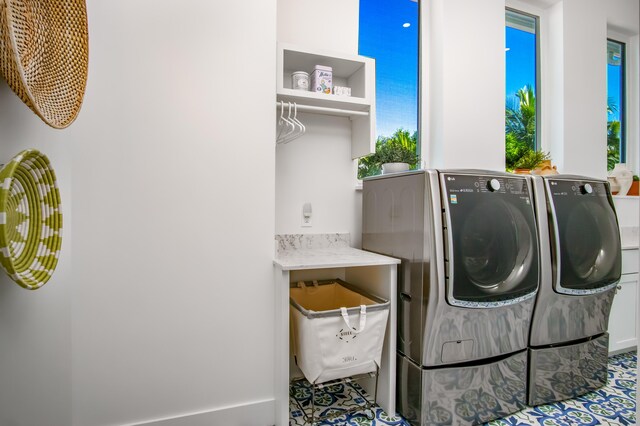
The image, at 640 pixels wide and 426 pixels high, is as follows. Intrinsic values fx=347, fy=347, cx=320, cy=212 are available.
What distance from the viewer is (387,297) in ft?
5.74

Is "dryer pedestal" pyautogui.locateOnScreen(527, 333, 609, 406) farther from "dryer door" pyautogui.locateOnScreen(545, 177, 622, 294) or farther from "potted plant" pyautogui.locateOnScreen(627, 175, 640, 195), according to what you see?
"potted plant" pyautogui.locateOnScreen(627, 175, 640, 195)

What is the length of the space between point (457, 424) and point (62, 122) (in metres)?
2.03

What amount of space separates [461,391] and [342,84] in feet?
6.04

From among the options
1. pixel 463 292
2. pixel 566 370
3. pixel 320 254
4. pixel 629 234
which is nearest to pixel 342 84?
pixel 320 254

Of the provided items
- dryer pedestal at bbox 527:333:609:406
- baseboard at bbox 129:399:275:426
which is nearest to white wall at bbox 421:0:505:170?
dryer pedestal at bbox 527:333:609:406

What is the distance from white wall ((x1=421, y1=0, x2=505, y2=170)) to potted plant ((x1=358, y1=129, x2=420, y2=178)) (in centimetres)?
14

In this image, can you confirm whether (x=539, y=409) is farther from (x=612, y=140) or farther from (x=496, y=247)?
(x=612, y=140)

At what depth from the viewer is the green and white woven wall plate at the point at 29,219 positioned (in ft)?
2.77

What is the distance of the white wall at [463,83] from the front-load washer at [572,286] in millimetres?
722

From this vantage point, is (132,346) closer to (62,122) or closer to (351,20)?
(62,122)

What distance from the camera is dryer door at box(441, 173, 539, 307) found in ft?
5.17

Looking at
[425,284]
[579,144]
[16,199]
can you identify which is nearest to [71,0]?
[16,199]

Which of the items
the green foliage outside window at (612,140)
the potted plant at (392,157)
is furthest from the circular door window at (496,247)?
the green foliage outside window at (612,140)

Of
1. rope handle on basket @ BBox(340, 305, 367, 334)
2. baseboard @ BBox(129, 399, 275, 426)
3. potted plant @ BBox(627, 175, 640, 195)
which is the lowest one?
baseboard @ BBox(129, 399, 275, 426)
